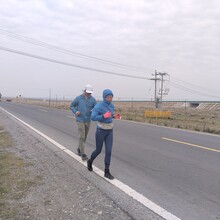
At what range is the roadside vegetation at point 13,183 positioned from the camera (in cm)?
489

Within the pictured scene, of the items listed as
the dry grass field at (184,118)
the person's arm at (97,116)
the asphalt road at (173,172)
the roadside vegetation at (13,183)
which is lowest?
the roadside vegetation at (13,183)

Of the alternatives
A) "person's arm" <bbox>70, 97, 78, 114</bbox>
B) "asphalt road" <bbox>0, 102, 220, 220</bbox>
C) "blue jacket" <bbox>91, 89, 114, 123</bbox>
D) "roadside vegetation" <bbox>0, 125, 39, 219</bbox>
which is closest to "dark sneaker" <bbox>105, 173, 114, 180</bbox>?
"asphalt road" <bbox>0, 102, 220, 220</bbox>

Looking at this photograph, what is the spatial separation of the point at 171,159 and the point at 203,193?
10.2 feet

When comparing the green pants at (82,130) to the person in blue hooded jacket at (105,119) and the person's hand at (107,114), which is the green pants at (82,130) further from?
the person's hand at (107,114)

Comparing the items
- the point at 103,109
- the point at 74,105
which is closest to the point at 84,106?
the point at 74,105

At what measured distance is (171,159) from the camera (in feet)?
29.3

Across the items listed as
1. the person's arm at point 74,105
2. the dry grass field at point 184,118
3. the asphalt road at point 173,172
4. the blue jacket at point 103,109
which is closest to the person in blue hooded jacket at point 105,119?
the blue jacket at point 103,109

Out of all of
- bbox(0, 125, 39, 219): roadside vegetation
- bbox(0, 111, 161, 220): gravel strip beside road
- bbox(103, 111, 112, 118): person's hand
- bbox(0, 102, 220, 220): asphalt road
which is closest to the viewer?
bbox(0, 111, 161, 220): gravel strip beside road

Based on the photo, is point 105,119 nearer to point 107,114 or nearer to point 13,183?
point 107,114

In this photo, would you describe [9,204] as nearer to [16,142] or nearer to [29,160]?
[29,160]

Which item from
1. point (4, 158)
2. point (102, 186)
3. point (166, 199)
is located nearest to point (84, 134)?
point (4, 158)

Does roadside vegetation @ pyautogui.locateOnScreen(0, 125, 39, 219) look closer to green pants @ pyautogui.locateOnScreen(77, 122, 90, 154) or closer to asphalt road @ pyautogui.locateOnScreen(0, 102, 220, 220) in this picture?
green pants @ pyautogui.locateOnScreen(77, 122, 90, 154)

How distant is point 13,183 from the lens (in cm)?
624

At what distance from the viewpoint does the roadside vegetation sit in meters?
4.89
